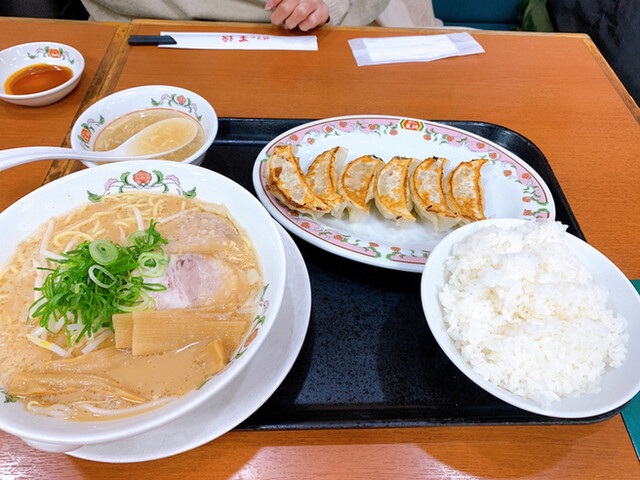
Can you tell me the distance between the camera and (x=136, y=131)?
1.70 m

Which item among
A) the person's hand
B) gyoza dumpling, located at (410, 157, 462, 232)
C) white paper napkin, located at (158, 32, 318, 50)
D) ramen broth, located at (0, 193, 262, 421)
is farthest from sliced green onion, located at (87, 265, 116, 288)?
the person's hand

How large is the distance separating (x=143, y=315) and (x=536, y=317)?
95 cm

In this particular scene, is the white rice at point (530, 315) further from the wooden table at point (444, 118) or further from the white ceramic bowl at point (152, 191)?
the white ceramic bowl at point (152, 191)

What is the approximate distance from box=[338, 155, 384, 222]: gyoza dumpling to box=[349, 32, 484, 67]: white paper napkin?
893 millimetres

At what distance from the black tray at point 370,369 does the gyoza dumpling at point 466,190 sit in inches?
13.0

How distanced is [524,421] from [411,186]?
2.95 feet

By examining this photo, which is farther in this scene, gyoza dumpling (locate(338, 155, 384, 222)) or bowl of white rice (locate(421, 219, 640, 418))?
gyoza dumpling (locate(338, 155, 384, 222))

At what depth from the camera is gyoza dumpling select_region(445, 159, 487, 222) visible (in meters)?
1.54

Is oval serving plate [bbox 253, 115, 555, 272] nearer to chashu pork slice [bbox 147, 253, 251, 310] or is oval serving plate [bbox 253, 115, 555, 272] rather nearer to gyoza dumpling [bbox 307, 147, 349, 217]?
gyoza dumpling [bbox 307, 147, 349, 217]

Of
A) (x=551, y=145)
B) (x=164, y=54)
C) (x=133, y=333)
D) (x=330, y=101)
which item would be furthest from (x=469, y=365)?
(x=164, y=54)

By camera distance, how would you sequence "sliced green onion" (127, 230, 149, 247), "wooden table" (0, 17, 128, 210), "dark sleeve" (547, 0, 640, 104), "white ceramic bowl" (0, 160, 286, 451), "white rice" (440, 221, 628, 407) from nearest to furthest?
"white ceramic bowl" (0, 160, 286, 451), "white rice" (440, 221, 628, 407), "sliced green onion" (127, 230, 149, 247), "wooden table" (0, 17, 128, 210), "dark sleeve" (547, 0, 640, 104)

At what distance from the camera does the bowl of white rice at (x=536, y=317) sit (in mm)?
967

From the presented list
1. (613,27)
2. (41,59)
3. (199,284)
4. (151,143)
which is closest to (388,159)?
(151,143)

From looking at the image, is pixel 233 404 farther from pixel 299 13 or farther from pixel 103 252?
pixel 299 13
